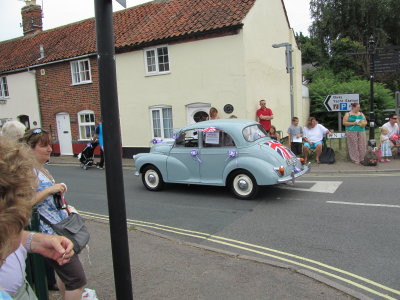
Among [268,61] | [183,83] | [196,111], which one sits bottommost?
[196,111]

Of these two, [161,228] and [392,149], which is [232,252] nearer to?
[161,228]

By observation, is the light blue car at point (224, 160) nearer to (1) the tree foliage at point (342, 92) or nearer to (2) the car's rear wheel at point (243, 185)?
(2) the car's rear wheel at point (243, 185)

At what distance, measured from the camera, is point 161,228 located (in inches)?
238

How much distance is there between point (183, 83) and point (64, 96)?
697cm

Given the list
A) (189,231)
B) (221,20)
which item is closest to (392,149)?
(221,20)

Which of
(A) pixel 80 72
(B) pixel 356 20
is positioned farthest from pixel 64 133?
(B) pixel 356 20

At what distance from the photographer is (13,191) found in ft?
4.09

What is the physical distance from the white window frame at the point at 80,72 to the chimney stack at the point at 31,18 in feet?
28.9

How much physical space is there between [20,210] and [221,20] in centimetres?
1261

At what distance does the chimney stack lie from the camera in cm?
2306

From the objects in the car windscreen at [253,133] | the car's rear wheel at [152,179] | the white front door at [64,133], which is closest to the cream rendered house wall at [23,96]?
the white front door at [64,133]

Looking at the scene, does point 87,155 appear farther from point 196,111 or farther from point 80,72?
point 80,72

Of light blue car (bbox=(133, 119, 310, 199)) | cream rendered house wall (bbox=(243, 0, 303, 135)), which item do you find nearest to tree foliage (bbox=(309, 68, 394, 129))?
cream rendered house wall (bbox=(243, 0, 303, 135))

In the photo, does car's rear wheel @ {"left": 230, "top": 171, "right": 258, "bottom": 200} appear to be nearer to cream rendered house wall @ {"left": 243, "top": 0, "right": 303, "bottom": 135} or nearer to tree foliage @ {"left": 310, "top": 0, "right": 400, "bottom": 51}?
cream rendered house wall @ {"left": 243, "top": 0, "right": 303, "bottom": 135}
